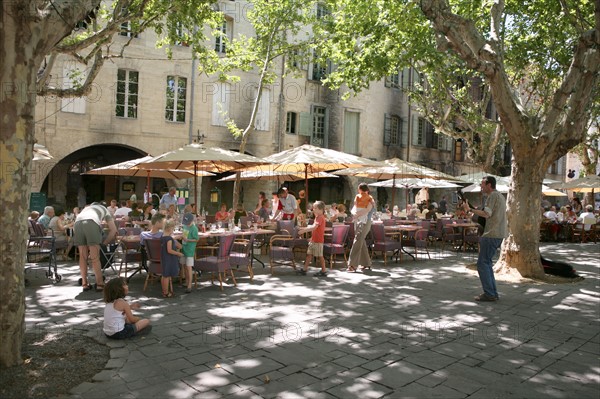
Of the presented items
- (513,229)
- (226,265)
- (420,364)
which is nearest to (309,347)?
(420,364)

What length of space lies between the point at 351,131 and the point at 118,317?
20.8 m

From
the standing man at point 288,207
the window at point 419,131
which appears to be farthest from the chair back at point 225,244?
the window at point 419,131

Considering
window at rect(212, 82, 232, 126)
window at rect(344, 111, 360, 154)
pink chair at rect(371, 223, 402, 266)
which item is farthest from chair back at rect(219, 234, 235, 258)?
window at rect(344, 111, 360, 154)

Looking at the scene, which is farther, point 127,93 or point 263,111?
point 263,111

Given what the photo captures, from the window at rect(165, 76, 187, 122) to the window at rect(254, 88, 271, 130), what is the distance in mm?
3366

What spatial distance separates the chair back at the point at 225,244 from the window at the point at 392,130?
1937 cm

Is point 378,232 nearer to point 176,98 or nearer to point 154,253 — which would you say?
point 154,253

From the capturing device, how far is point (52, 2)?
423cm

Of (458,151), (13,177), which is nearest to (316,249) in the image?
(13,177)

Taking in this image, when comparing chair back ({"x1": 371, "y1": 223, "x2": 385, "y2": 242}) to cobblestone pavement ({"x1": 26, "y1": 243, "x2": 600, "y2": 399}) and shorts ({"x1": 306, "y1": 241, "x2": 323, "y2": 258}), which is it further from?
cobblestone pavement ({"x1": 26, "y1": 243, "x2": 600, "y2": 399})

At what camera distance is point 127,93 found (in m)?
18.6

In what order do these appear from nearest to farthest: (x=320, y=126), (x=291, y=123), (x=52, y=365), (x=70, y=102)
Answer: (x=52, y=365), (x=70, y=102), (x=291, y=123), (x=320, y=126)

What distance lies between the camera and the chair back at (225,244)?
7.45 meters

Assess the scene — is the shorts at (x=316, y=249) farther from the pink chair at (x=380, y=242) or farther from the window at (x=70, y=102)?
the window at (x=70, y=102)
